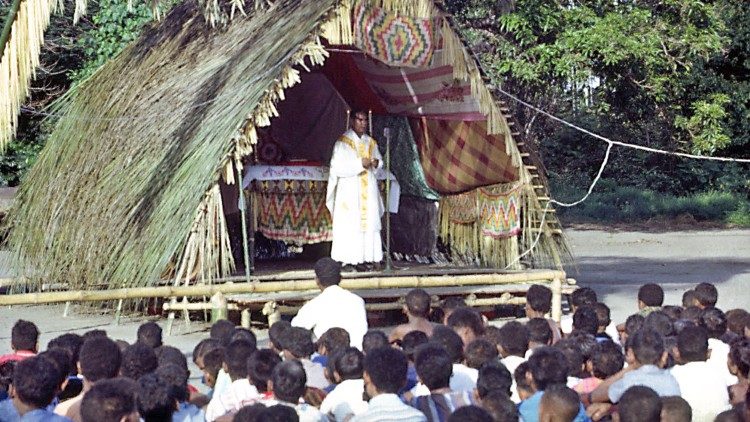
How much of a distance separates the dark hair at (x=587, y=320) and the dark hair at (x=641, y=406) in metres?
2.31

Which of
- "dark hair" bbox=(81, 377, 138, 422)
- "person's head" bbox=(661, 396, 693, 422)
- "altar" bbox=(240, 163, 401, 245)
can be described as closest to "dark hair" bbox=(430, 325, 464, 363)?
"person's head" bbox=(661, 396, 693, 422)

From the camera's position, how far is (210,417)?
5645 mm

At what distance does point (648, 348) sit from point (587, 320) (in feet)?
4.55

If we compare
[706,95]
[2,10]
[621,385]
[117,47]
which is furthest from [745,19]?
[621,385]

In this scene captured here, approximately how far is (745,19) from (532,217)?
44.0 ft

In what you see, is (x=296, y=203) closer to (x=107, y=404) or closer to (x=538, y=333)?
(x=538, y=333)

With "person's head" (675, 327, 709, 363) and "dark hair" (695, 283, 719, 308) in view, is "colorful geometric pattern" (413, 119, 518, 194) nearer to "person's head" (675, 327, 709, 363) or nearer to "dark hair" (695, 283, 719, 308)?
"dark hair" (695, 283, 719, 308)

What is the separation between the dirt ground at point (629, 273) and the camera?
11.5 metres

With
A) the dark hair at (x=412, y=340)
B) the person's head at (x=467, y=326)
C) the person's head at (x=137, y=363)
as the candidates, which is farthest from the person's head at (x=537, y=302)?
the person's head at (x=137, y=363)

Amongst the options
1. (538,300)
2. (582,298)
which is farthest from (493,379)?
(582,298)

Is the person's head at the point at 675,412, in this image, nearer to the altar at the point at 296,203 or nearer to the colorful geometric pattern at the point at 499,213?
the colorful geometric pattern at the point at 499,213

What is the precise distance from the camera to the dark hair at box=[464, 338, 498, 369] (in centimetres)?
599

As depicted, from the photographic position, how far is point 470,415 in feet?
14.1

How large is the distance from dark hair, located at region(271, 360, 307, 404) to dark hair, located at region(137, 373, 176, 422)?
0.44 metres
